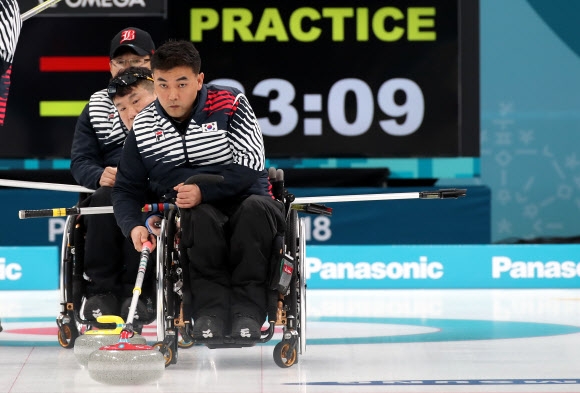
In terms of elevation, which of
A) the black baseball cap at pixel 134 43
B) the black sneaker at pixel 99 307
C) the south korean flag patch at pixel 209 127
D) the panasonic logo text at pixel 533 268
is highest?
the black baseball cap at pixel 134 43

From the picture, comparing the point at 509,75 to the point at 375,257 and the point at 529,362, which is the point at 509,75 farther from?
the point at 529,362

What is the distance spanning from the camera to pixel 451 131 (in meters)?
8.10

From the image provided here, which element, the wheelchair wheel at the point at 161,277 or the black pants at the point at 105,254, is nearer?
the wheelchair wheel at the point at 161,277

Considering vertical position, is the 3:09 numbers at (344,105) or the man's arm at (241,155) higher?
the 3:09 numbers at (344,105)

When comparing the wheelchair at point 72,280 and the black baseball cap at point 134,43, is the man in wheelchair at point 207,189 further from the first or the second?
the black baseball cap at point 134,43

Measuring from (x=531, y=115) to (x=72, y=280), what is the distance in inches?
211

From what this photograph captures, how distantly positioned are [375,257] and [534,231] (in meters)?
1.95

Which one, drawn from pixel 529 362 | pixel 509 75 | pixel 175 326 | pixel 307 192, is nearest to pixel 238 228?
pixel 175 326

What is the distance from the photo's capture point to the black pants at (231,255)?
13.1 ft

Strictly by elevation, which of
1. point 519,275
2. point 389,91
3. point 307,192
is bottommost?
point 519,275

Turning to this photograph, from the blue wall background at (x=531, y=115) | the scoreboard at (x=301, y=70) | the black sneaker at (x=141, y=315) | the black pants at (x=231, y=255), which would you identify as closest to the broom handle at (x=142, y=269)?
the black pants at (x=231, y=255)

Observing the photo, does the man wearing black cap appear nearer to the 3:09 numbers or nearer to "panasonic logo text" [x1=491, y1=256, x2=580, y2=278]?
the 3:09 numbers

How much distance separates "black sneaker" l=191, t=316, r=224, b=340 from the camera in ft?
12.9

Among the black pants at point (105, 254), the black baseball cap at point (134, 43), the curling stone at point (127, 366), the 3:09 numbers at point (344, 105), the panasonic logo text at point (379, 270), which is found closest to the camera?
the curling stone at point (127, 366)
